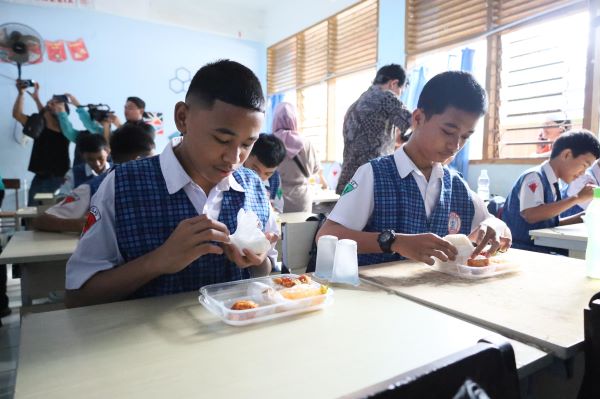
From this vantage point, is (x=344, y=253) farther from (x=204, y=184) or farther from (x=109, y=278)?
(x=109, y=278)

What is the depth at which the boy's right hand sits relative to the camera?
0.84 metres

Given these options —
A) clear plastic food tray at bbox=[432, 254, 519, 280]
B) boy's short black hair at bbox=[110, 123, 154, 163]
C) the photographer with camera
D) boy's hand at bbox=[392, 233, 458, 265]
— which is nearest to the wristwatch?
boy's hand at bbox=[392, 233, 458, 265]

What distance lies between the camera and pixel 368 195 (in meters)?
1.43

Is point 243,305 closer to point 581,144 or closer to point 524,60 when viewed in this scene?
point 581,144

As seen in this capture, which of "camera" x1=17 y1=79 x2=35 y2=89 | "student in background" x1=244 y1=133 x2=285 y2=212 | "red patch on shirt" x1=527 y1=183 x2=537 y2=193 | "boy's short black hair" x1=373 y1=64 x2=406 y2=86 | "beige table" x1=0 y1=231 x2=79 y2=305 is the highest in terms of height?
"camera" x1=17 y1=79 x2=35 y2=89

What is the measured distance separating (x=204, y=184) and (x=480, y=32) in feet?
12.7

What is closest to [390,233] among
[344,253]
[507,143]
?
[344,253]

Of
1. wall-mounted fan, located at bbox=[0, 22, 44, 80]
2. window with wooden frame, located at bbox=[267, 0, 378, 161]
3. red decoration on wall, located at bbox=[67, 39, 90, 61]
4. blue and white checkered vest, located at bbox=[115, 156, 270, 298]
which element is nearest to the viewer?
blue and white checkered vest, located at bbox=[115, 156, 270, 298]

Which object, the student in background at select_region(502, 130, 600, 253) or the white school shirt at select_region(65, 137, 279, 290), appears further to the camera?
the student in background at select_region(502, 130, 600, 253)

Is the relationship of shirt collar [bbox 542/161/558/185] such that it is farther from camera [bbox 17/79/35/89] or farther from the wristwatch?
camera [bbox 17/79/35/89]

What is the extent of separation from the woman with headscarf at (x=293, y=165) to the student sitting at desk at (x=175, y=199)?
7.41 ft

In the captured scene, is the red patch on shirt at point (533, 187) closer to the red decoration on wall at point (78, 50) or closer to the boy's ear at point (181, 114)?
the boy's ear at point (181, 114)

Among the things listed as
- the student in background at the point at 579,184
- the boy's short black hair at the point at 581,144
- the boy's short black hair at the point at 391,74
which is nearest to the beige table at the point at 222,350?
the boy's short black hair at the point at 581,144

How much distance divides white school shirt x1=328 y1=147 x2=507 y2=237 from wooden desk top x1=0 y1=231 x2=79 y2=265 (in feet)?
3.73
